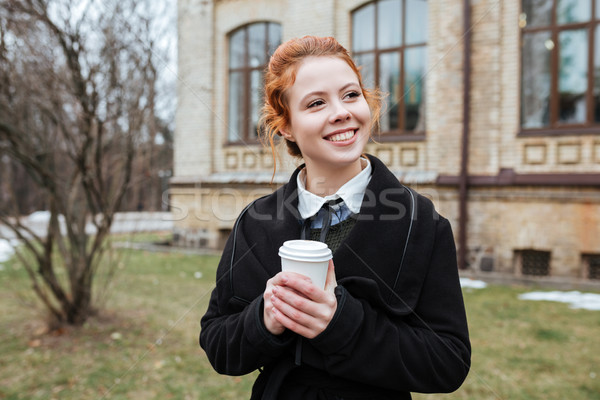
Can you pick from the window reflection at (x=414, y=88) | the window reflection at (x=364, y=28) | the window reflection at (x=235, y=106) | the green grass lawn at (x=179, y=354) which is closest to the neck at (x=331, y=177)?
the green grass lawn at (x=179, y=354)

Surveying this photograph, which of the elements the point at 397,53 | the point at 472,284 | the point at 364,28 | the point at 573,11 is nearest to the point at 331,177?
the point at 472,284

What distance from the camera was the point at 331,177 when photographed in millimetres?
1364

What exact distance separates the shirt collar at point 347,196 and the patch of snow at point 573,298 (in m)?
5.87

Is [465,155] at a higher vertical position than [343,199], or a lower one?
higher

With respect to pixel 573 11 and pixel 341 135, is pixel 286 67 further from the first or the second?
pixel 573 11

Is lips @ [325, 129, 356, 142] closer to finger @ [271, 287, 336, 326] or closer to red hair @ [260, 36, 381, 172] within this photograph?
red hair @ [260, 36, 381, 172]

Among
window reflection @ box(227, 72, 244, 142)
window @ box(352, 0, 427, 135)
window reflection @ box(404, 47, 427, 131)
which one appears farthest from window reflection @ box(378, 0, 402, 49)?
window reflection @ box(227, 72, 244, 142)

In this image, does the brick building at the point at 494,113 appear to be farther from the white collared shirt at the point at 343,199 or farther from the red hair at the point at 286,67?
the white collared shirt at the point at 343,199

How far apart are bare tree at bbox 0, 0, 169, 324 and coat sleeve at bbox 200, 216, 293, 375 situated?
141 inches

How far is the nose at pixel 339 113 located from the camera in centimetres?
124

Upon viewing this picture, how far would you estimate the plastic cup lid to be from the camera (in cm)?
101

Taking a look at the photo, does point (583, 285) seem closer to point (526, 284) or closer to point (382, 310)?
point (526, 284)

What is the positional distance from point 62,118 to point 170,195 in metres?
6.61

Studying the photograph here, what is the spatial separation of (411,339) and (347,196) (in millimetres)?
447
